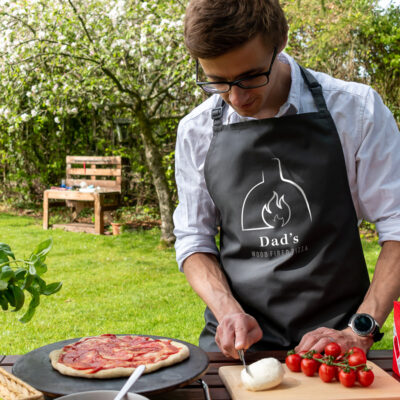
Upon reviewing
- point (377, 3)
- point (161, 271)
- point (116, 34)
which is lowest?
point (161, 271)

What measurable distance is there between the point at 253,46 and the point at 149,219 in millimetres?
7949

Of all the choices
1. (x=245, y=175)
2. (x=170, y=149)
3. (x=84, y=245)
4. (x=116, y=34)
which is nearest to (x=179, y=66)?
(x=116, y=34)

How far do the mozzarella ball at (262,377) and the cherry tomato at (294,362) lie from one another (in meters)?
0.09

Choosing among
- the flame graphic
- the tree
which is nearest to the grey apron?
the flame graphic

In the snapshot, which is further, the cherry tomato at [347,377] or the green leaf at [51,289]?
the cherry tomato at [347,377]

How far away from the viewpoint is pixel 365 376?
1.36 metres

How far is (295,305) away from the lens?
1.84 metres

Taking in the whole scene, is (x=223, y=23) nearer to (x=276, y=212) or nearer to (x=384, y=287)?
(x=276, y=212)

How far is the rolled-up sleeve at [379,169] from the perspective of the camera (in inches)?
71.7

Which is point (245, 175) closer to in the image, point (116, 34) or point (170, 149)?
point (116, 34)

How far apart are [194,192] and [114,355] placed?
2.43 ft

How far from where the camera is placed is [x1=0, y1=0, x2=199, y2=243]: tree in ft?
22.4

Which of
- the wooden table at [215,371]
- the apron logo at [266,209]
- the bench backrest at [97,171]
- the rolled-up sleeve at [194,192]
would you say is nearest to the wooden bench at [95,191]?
the bench backrest at [97,171]

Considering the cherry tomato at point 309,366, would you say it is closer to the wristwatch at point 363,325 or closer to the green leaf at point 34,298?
the wristwatch at point 363,325
